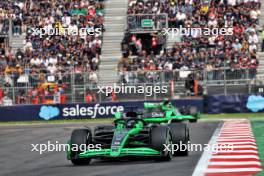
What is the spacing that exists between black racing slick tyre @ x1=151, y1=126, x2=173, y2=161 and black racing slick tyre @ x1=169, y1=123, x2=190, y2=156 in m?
0.59

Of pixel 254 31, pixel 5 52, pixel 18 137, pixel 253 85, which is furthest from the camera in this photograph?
pixel 5 52

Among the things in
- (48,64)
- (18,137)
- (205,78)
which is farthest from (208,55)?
(18,137)

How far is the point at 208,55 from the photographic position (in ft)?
119

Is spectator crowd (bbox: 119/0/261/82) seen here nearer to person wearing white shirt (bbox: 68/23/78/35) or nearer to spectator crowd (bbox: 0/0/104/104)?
spectator crowd (bbox: 0/0/104/104)

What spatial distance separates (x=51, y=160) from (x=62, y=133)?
33.3 feet

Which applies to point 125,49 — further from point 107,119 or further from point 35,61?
point 107,119

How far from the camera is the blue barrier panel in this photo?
113 ft

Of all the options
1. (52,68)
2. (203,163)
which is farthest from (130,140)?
(52,68)

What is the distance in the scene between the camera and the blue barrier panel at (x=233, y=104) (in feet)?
113

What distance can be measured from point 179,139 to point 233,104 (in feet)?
65.7

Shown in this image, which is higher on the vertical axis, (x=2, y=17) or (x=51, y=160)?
(x=2, y=17)

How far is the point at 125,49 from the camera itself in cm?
4044

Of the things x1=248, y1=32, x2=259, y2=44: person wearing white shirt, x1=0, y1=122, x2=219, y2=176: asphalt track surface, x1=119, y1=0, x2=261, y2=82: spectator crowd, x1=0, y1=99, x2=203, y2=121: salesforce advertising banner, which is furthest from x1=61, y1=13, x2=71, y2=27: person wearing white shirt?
x1=0, y1=122, x2=219, y2=176: asphalt track surface

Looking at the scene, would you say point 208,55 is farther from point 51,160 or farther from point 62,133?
point 51,160
